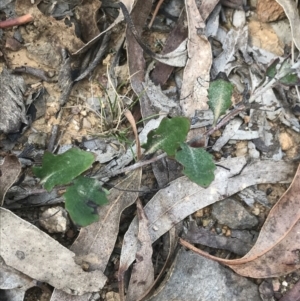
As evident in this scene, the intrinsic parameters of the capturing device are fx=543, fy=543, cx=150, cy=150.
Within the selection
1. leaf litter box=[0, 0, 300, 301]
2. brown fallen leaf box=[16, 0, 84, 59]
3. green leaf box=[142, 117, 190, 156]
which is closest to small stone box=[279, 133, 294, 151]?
leaf litter box=[0, 0, 300, 301]

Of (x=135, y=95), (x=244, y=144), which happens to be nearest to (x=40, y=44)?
(x=135, y=95)

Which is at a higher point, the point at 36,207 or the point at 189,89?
the point at 189,89

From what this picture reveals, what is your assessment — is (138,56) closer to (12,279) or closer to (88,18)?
(88,18)

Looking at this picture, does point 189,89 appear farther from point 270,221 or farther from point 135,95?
point 270,221

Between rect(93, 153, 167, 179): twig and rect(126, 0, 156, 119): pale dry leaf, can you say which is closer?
rect(93, 153, 167, 179): twig

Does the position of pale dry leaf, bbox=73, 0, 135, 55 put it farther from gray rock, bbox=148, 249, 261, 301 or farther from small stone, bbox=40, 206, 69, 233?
gray rock, bbox=148, 249, 261, 301

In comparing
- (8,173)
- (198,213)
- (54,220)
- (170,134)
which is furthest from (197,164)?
(8,173)

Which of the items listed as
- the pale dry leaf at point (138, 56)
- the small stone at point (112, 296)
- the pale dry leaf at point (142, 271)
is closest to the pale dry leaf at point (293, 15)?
the pale dry leaf at point (138, 56)
